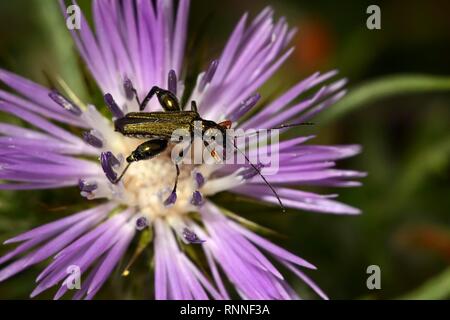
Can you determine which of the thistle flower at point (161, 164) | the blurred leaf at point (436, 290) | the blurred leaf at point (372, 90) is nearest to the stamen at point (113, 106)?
the thistle flower at point (161, 164)

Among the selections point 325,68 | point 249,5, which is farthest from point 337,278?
point 249,5

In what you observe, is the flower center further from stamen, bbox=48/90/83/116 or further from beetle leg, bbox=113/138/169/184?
stamen, bbox=48/90/83/116

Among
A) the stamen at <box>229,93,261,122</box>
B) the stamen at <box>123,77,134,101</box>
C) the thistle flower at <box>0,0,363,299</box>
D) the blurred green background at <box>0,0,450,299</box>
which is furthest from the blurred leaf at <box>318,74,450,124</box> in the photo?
the stamen at <box>123,77,134,101</box>

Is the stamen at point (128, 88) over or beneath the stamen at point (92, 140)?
over

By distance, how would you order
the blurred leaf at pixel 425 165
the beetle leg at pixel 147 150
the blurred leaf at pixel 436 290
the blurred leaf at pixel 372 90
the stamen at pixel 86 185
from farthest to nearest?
the blurred leaf at pixel 425 165
the blurred leaf at pixel 372 90
the blurred leaf at pixel 436 290
the beetle leg at pixel 147 150
the stamen at pixel 86 185

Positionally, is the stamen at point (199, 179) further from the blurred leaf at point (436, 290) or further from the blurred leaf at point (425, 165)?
the blurred leaf at point (425, 165)
